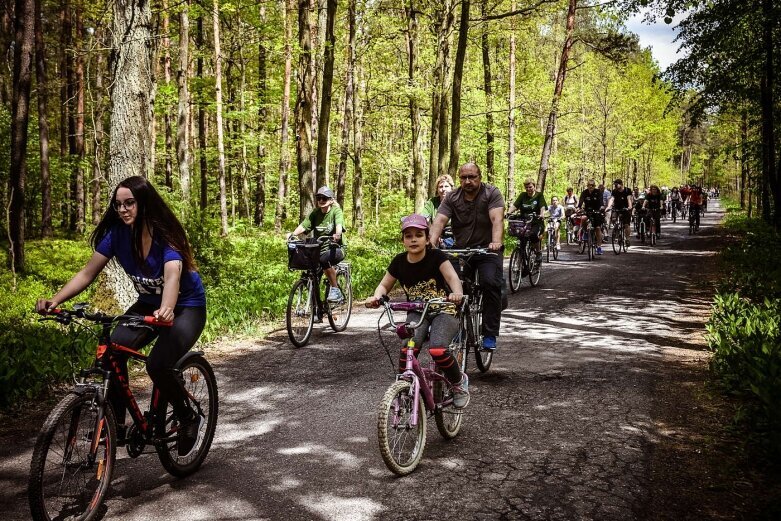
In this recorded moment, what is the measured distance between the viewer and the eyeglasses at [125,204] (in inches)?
154

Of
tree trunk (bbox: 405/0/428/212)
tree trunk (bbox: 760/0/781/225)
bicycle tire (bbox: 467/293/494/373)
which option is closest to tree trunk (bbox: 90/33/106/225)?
bicycle tire (bbox: 467/293/494/373)

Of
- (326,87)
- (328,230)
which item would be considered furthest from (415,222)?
Answer: (326,87)

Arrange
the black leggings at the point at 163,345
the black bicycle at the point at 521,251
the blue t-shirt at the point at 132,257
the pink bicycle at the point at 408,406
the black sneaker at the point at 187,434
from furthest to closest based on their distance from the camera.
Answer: the black bicycle at the point at 521,251 < the black sneaker at the point at 187,434 < the pink bicycle at the point at 408,406 < the blue t-shirt at the point at 132,257 < the black leggings at the point at 163,345

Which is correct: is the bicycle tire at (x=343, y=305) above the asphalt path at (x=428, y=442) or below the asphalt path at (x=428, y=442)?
above

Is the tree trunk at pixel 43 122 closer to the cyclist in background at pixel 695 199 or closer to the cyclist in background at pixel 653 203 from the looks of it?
the cyclist in background at pixel 653 203

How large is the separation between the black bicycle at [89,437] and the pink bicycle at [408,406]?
1.54 meters

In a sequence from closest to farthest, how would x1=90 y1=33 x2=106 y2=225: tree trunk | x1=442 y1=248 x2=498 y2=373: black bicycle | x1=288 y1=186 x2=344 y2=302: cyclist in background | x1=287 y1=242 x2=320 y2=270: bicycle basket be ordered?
x1=442 y1=248 x2=498 y2=373: black bicycle
x1=287 y1=242 x2=320 y2=270: bicycle basket
x1=288 y1=186 x2=344 y2=302: cyclist in background
x1=90 y1=33 x2=106 y2=225: tree trunk

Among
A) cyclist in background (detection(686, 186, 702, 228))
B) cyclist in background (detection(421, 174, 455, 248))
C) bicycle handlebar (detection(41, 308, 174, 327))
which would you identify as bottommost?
bicycle handlebar (detection(41, 308, 174, 327))

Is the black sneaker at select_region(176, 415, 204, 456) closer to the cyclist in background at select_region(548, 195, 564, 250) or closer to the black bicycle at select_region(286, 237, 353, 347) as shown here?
the black bicycle at select_region(286, 237, 353, 347)

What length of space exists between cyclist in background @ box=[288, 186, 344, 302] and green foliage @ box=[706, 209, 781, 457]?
5.34 metres

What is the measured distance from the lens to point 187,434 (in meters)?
4.41

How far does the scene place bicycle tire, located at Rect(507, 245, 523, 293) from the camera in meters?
12.9

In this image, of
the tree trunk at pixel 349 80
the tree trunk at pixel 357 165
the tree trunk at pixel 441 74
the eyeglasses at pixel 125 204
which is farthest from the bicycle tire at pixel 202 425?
the tree trunk at pixel 357 165

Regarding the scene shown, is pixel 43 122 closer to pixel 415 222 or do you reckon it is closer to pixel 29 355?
pixel 29 355
